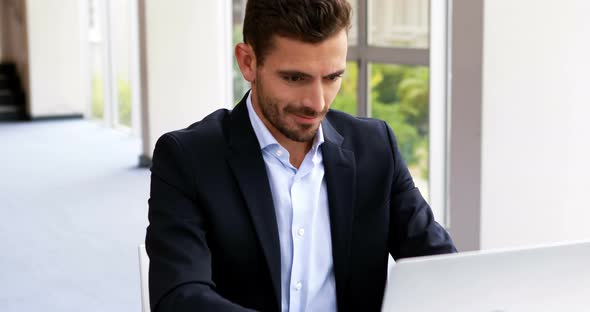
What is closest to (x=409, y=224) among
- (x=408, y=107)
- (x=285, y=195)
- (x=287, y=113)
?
(x=285, y=195)

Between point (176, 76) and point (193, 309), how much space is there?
20.5 ft

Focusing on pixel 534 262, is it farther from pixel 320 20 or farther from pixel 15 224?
pixel 15 224

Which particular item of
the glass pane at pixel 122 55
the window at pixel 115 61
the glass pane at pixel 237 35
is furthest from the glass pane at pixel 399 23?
the glass pane at pixel 122 55

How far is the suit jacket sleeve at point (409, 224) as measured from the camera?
5.66 ft

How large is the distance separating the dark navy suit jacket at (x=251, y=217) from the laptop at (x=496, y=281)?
0.49 metres

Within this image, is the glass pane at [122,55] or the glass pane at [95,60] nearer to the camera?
the glass pane at [122,55]

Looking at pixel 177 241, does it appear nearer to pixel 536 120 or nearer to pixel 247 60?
pixel 247 60

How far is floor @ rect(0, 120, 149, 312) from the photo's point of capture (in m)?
4.32

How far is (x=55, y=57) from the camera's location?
12.0 m

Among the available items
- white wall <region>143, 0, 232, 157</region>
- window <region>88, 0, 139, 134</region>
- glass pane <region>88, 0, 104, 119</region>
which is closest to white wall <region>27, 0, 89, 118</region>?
glass pane <region>88, 0, 104, 119</region>

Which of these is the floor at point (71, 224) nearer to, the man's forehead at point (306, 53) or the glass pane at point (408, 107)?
the glass pane at point (408, 107)

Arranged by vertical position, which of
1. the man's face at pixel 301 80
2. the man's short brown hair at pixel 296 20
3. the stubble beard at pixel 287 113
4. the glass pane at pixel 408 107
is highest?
the man's short brown hair at pixel 296 20

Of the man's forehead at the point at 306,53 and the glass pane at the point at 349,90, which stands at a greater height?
the man's forehead at the point at 306,53

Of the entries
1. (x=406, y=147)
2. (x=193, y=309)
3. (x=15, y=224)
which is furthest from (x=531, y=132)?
(x=15, y=224)
